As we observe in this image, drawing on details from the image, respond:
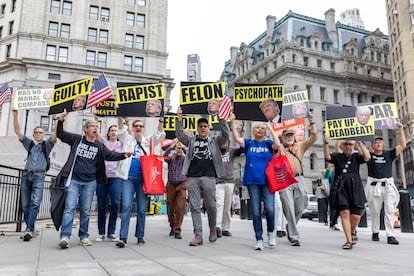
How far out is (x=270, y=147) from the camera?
6.59 metres

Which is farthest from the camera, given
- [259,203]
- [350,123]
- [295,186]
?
[350,123]

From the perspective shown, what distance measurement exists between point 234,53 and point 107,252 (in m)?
76.7

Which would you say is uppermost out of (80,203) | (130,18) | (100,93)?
(130,18)

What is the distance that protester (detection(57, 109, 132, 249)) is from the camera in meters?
A: 6.13

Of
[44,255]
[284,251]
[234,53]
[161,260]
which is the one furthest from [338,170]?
[234,53]

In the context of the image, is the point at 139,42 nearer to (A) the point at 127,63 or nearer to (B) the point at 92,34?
(A) the point at 127,63

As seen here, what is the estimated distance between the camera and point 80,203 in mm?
6336

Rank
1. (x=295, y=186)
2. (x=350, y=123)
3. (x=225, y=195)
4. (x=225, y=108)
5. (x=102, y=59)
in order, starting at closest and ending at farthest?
(x=225, y=108) < (x=295, y=186) < (x=225, y=195) < (x=350, y=123) < (x=102, y=59)

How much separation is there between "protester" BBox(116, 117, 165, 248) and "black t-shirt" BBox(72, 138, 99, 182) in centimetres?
53

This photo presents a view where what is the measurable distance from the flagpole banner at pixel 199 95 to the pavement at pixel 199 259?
2990 millimetres

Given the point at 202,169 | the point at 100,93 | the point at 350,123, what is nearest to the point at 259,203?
the point at 202,169

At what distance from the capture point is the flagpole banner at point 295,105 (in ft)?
39.7

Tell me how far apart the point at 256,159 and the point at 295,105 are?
248 inches

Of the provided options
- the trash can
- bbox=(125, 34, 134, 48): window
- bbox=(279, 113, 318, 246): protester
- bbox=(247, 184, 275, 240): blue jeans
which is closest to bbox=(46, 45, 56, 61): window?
bbox=(125, 34, 134, 48): window
